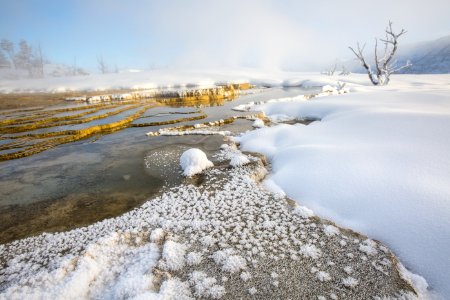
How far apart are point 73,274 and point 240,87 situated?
38.7 meters

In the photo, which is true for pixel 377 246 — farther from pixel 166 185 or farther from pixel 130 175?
pixel 130 175

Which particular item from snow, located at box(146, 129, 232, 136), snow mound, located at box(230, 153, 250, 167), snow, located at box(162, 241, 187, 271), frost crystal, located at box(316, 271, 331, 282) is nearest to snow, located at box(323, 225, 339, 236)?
frost crystal, located at box(316, 271, 331, 282)

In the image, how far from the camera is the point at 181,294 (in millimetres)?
2889

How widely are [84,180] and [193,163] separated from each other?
3.03 meters

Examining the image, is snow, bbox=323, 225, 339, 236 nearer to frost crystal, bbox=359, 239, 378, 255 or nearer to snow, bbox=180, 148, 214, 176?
frost crystal, bbox=359, 239, 378, 255

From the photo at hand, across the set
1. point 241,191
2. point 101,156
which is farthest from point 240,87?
point 241,191

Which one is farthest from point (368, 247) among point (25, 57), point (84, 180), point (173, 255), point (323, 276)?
point (25, 57)

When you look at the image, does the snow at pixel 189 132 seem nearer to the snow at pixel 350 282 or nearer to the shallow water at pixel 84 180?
the shallow water at pixel 84 180

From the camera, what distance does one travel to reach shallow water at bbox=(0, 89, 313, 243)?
4871 millimetres

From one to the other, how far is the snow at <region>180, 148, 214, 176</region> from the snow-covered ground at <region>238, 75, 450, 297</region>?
6.25 feet

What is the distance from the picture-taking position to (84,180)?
6.61 metres

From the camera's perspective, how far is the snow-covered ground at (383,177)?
3.32 metres

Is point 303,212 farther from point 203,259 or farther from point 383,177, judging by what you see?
point 203,259

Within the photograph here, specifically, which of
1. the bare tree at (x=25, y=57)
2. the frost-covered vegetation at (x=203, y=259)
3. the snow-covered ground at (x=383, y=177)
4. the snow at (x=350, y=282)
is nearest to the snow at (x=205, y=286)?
the frost-covered vegetation at (x=203, y=259)
